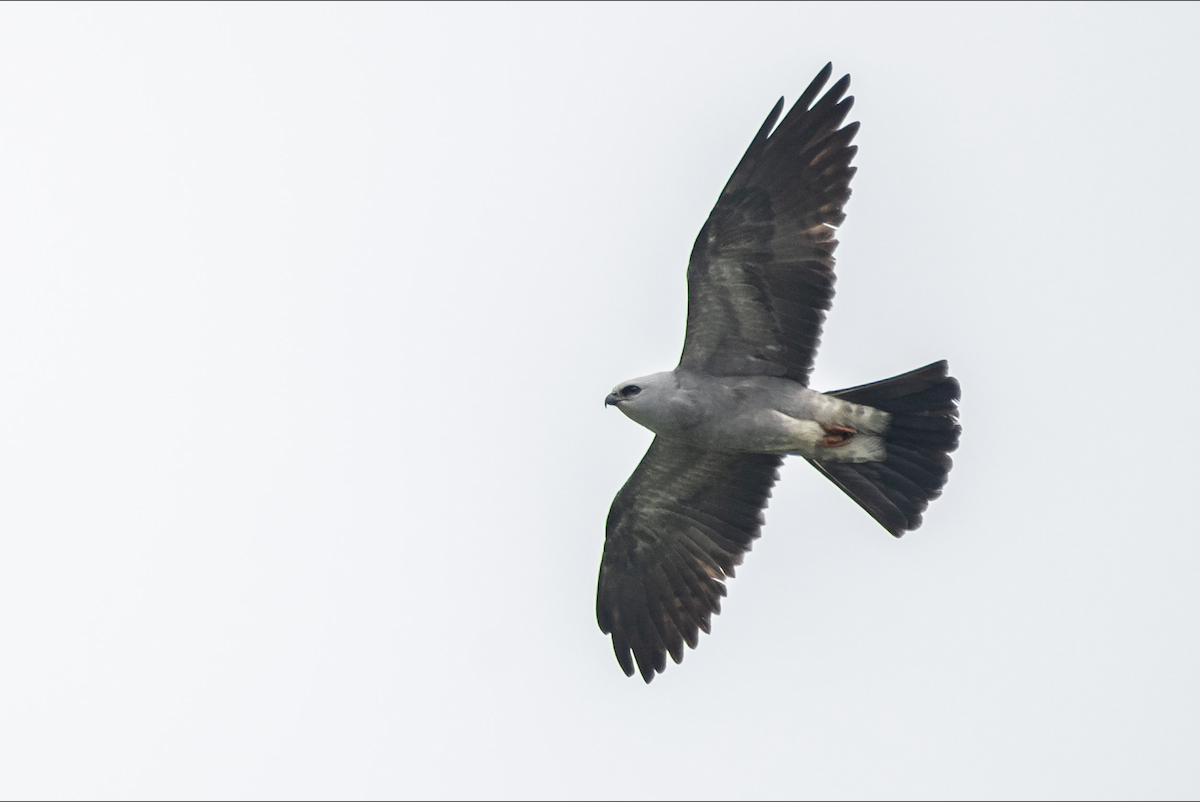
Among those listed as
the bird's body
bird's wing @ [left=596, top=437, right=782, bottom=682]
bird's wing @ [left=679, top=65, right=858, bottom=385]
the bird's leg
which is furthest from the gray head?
the bird's leg

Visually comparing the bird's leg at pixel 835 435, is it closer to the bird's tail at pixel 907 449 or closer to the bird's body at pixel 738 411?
the bird's body at pixel 738 411

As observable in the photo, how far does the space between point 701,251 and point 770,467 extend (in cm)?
212

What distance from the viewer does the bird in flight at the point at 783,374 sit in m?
12.0

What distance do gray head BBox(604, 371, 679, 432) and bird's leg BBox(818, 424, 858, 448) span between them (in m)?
1.18

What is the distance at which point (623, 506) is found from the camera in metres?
13.7

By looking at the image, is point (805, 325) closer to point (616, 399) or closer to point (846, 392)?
point (846, 392)

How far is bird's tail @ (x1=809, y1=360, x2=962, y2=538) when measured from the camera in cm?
1229

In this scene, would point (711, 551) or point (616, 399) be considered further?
point (711, 551)

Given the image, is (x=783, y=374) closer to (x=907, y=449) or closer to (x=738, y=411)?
(x=738, y=411)

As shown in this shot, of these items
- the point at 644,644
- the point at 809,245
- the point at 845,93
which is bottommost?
the point at 644,644

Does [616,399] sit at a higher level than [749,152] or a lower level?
lower

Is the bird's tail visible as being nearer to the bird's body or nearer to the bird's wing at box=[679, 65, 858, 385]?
the bird's body

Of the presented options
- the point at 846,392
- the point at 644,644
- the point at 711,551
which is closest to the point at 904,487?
the point at 846,392

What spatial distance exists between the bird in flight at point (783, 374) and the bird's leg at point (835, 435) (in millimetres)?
11
